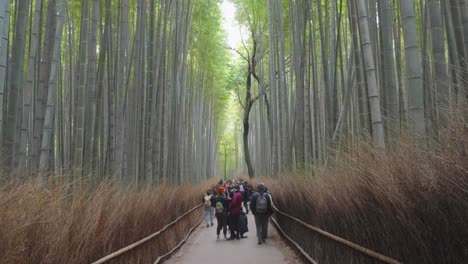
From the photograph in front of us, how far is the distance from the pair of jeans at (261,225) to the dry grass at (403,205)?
356cm

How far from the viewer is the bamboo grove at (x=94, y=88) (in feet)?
16.5

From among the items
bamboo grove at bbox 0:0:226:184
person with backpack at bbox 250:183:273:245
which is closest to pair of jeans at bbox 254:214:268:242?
Result: person with backpack at bbox 250:183:273:245

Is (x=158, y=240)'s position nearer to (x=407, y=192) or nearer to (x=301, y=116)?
(x=407, y=192)

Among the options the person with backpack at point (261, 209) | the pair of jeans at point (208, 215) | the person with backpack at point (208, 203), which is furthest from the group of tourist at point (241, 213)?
the pair of jeans at point (208, 215)

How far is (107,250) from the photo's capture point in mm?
3568

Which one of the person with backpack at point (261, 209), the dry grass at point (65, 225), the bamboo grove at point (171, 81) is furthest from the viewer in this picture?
the person with backpack at point (261, 209)

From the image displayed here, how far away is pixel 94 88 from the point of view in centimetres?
571

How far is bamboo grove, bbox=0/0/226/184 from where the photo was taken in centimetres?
504

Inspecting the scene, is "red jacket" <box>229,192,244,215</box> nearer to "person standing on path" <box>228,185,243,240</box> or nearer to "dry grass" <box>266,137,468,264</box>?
"person standing on path" <box>228,185,243,240</box>

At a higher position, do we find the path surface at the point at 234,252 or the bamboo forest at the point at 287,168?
the bamboo forest at the point at 287,168

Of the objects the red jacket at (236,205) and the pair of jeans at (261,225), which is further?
the red jacket at (236,205)

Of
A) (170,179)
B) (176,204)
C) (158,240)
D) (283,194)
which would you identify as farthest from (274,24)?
(158,240)

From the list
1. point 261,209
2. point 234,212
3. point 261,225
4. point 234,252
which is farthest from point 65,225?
point 234,212

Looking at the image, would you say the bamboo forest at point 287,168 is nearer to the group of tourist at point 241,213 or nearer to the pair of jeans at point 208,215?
the group of tourist at point 241,213
